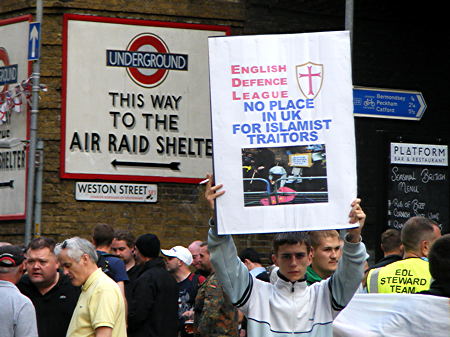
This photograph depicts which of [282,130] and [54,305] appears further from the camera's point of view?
[54,305]

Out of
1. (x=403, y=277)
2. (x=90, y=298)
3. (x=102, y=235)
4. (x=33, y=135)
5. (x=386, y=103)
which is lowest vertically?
(x=90, y=298)

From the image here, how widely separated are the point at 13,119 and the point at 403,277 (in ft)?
31.6

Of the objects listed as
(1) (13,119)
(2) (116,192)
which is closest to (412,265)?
(2) (116,192)

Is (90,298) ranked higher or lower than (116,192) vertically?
lower

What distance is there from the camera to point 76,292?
7.57 metres

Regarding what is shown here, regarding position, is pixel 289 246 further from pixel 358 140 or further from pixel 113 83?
pixel 358 140

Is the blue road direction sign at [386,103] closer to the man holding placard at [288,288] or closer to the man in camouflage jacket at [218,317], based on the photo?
the man in camouflage jacket at [218,317]

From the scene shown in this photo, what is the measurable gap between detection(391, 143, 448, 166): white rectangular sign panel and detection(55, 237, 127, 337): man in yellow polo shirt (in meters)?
5.17

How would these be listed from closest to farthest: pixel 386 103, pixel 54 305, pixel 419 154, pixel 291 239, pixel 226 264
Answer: pixel 226 264, pixel 291 239, pixel 54 305, pixel 386 103, pixel 419 154

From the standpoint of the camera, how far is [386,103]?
1117 centimetres

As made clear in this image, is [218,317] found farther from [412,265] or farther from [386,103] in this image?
[386,103]

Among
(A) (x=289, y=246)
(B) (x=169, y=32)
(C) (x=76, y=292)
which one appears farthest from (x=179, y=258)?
(B) (x=169, y=32)

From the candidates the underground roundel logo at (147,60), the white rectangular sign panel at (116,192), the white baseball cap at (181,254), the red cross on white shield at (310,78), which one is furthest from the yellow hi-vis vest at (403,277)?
the underground roundel logo at (147,60)

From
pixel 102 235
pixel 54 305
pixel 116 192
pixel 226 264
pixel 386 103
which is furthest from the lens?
pixel 116 192
